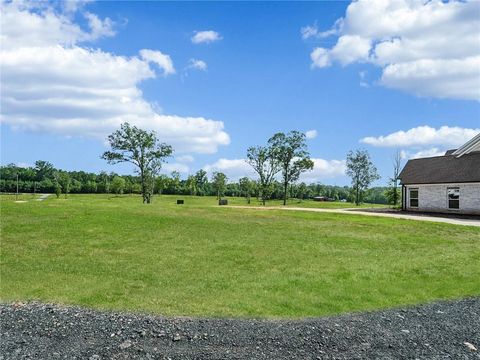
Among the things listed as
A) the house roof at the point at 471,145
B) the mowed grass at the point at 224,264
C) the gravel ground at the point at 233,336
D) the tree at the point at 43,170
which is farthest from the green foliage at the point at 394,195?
the tree at the point at 43,170

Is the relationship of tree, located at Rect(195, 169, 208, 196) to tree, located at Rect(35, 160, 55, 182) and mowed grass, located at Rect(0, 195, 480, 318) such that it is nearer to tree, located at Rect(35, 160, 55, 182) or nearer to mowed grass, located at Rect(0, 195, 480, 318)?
tree, located at Rect(35, 160, 55, 182)

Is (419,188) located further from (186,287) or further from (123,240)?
(186,287)

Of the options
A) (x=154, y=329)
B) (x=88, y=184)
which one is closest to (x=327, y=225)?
(x=154, y=329)

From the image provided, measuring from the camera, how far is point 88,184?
4592 inches

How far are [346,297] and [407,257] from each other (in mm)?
6364

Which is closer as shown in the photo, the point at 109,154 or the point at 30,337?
the point at 30,337

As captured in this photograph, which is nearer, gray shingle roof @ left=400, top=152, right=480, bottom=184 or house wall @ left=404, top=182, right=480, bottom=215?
house wall @ left=404, top=182, right=480, bottom=215

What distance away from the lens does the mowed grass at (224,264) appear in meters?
9.46

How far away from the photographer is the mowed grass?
31.0ft

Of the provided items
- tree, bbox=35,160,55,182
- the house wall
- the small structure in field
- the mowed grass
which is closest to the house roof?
the mowed grass

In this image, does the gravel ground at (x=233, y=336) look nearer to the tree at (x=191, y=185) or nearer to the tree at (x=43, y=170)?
the tree at (x=191, y=185)

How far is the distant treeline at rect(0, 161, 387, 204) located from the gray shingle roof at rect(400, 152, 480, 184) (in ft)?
115

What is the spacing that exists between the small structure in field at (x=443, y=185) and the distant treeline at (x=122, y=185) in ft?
118

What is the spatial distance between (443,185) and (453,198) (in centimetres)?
143
